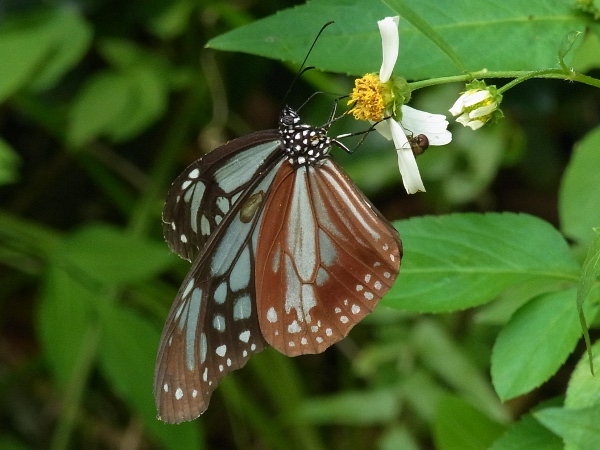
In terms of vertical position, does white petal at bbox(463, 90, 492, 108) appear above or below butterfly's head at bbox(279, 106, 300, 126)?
above

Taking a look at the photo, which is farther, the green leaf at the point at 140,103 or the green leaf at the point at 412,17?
the green leaf at the point at 140,103

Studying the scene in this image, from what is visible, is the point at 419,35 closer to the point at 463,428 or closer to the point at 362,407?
the point at 463,428

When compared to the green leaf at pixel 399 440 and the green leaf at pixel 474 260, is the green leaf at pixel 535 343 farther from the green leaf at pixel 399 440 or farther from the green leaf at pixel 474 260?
the green leaf at pixel 399 440

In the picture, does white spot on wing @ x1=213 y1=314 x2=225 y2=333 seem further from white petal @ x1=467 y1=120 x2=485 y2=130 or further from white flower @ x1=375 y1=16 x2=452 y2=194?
white petal @ x1=467 y1=120 x2=485 y2=130

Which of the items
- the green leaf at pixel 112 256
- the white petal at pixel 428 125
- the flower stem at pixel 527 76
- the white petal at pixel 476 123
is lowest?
the green leaf at pixel 112 256

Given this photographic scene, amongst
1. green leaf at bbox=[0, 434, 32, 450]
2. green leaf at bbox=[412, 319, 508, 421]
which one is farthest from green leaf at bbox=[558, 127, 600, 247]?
Result: green leaf at bbox=[0, 434, 32, 450]

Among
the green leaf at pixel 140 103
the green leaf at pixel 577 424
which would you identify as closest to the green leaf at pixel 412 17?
the green leaf at pixel 577 424
